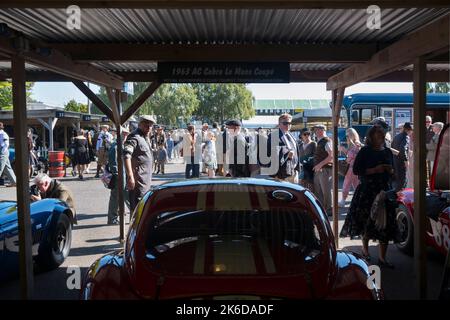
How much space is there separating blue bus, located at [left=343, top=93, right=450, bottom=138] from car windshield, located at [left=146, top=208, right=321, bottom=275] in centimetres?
1628

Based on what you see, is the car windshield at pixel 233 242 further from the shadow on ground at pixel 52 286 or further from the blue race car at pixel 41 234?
the blue race car at pixel 41 234

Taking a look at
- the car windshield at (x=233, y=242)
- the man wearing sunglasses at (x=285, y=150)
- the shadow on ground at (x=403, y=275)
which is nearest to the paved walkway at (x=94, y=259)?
the shadow on ground at (x=403, y=275)

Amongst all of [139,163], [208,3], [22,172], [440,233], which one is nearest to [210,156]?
[139,163]

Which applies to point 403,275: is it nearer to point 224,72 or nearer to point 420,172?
point 420,172

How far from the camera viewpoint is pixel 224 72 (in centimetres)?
704


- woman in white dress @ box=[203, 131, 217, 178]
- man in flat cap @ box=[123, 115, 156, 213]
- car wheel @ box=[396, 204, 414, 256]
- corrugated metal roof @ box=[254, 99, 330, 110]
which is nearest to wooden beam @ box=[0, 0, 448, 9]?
man in flat cap @ box=[123, 115, 156, 213]

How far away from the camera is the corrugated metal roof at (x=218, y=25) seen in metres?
5.05

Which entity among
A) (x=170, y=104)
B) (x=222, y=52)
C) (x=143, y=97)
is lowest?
(x=143, y=97)

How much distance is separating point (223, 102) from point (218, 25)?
206 feet

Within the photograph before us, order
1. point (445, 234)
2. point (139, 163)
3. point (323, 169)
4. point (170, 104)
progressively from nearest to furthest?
point (445, 234) < point (139, 163) < point (323, 169) < point (170, 104)

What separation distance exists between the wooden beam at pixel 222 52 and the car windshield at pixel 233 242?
118 inches

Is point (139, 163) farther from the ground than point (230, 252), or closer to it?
farther from the ground

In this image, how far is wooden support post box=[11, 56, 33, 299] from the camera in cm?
475

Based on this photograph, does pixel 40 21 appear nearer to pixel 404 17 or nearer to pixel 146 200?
pixel 146 200
